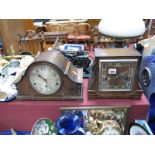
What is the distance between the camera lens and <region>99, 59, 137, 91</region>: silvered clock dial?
3.54 ft

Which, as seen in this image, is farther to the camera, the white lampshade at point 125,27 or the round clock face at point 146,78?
the round clock face at point 146,78

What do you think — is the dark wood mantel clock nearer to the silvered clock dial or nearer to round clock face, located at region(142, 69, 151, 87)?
the silvered clock dial

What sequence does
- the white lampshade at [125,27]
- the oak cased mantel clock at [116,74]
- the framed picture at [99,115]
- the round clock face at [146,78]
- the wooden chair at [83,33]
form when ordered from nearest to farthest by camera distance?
the white lampshade at [125,27], the oak cased mantel clock at [116,74], the framed picture at [99,115], the round clock face at [146,78], the wooden chair at [83,33]

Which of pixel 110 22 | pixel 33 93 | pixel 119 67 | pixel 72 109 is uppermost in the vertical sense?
pixel 110 22

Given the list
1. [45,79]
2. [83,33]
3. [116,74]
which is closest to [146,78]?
[116,74]

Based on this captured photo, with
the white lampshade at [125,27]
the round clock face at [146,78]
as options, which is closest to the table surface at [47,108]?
the round clock face at [146,78]

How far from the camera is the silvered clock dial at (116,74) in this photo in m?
1.08

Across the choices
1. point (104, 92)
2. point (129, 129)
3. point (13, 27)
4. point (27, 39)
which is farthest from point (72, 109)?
point (13, 27)

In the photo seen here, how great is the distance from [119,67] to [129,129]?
419 mm

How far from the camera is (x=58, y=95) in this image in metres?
1.20

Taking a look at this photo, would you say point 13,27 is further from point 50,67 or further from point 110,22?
point 110,22

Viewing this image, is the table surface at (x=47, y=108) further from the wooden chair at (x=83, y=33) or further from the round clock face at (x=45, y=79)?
the wooden chair at (x=83, y=33)

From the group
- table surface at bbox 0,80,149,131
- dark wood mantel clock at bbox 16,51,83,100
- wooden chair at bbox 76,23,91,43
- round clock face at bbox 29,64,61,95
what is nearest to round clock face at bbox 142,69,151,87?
table surface at bbox 0,80,149,131

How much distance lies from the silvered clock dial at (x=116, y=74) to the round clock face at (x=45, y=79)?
0.29 meters
